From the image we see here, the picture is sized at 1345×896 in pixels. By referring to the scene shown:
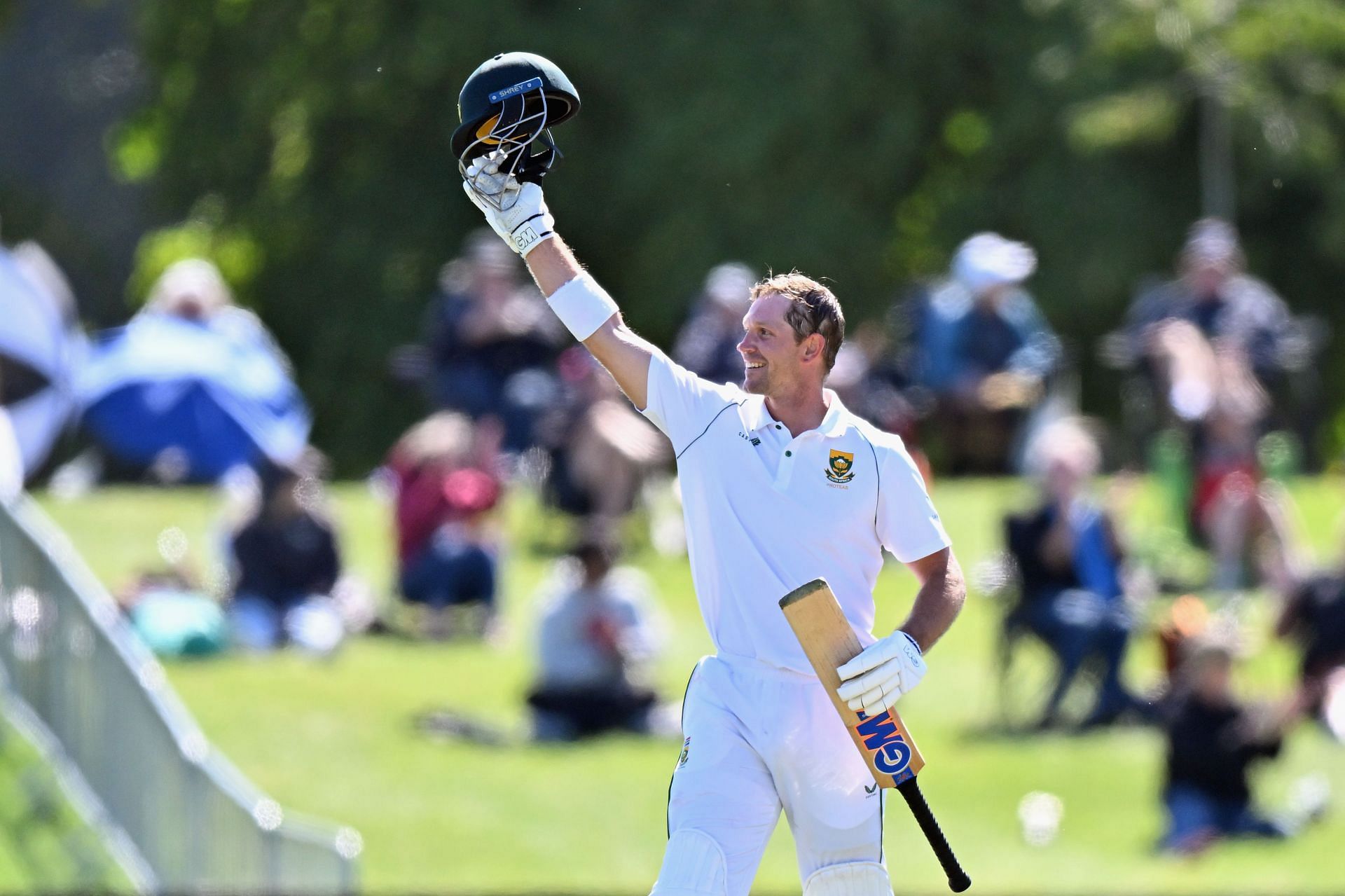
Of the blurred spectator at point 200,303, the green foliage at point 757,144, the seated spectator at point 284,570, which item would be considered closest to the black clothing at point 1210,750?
the seated spectator at point 284,570

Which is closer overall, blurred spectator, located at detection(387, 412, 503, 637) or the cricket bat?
the cricket bat

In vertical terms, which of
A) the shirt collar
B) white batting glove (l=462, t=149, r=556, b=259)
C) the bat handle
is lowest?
the bat handle

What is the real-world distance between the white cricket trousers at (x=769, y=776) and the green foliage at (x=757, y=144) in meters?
16.6

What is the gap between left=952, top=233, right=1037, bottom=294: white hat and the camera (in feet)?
52.1

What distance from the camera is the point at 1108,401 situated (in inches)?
1039

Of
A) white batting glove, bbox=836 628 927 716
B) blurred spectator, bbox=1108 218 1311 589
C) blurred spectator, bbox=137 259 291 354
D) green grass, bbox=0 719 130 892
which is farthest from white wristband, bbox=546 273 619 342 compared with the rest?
blurred spectator, bbox=137 259 291 354

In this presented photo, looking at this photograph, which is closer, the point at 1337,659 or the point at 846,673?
the point at 846,673

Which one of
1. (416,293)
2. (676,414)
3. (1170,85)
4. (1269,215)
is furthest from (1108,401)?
(676,414)

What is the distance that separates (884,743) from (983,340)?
36.3ft

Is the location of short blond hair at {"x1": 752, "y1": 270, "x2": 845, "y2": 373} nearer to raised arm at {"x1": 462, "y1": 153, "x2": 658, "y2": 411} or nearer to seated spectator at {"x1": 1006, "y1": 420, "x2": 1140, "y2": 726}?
raised arm at {"x1": 462, "y1": 153, "x2": 658, "y2": 411}

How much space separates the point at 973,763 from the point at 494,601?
12.2 ft

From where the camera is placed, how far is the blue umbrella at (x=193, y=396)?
16422 mm

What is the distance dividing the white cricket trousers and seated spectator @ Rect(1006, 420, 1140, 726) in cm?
749

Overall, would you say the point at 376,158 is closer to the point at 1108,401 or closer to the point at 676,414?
the point at 1108,401
